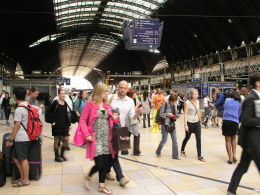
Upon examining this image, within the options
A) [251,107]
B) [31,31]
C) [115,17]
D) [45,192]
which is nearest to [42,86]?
[31,31]

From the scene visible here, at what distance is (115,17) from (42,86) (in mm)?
23987

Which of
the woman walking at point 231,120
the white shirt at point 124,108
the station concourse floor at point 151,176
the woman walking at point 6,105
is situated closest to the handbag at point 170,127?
the station concourse floor at point 151,176

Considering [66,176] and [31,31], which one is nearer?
[66,176]

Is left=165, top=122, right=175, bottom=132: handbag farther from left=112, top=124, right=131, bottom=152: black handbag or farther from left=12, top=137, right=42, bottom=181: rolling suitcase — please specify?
left=12, top=137, right=42, bottom=181: rolling suitcase

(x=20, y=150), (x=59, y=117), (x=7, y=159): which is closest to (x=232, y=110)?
(x=59, y=117)

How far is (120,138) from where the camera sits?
455 cm

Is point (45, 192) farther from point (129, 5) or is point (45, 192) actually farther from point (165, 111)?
point (129, 5)

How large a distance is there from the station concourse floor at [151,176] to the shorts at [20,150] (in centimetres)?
52

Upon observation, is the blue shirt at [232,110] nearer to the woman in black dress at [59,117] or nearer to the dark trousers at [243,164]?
the dark trousers at [243,164]

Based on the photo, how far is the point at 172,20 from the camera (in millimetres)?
35719

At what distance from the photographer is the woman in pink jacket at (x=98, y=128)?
13.6ft

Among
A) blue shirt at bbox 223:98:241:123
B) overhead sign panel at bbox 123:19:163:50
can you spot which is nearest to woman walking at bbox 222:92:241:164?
blue shirt at bbox 223:98:241:123

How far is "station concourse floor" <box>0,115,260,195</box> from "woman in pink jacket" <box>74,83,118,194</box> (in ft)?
2.05

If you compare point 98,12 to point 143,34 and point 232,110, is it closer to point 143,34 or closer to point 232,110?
point 143,34
